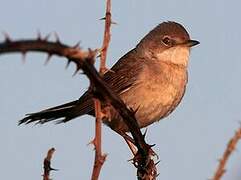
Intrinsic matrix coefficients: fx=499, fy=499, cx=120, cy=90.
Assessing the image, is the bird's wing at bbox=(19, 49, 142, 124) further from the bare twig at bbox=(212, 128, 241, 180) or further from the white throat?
the bare twig at bbox=(212, 128, 241, 180)

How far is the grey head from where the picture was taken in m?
6.43

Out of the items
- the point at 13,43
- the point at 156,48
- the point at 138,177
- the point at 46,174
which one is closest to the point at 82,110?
the point at 156,48

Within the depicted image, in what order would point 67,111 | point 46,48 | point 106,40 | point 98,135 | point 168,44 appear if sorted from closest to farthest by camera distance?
point 46,48, point 98,135, point 106,40, point 67,111, point 168,44

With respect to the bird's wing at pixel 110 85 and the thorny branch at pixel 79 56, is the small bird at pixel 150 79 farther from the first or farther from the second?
the thorny branch at pixel 79 56

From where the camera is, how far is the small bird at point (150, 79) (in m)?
5.68

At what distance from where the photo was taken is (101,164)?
66.0 inches

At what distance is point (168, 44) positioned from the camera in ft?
21.7

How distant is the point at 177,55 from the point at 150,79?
73 cm

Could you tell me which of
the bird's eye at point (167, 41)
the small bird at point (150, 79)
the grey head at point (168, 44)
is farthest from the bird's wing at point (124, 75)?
the bird's eye at point (167, 41)

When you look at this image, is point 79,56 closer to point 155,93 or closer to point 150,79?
point 155,93

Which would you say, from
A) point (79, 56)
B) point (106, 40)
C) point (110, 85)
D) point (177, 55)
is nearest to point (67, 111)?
point (110, 85)

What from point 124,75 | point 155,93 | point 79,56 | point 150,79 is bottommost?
point 79,56

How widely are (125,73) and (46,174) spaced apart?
456 centimetres

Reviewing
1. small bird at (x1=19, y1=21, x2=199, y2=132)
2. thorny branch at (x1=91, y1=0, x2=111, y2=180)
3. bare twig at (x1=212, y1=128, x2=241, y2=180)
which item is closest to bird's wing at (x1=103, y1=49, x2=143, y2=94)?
small bird at (x1=19, y1=21, x2=199, y2=132)
